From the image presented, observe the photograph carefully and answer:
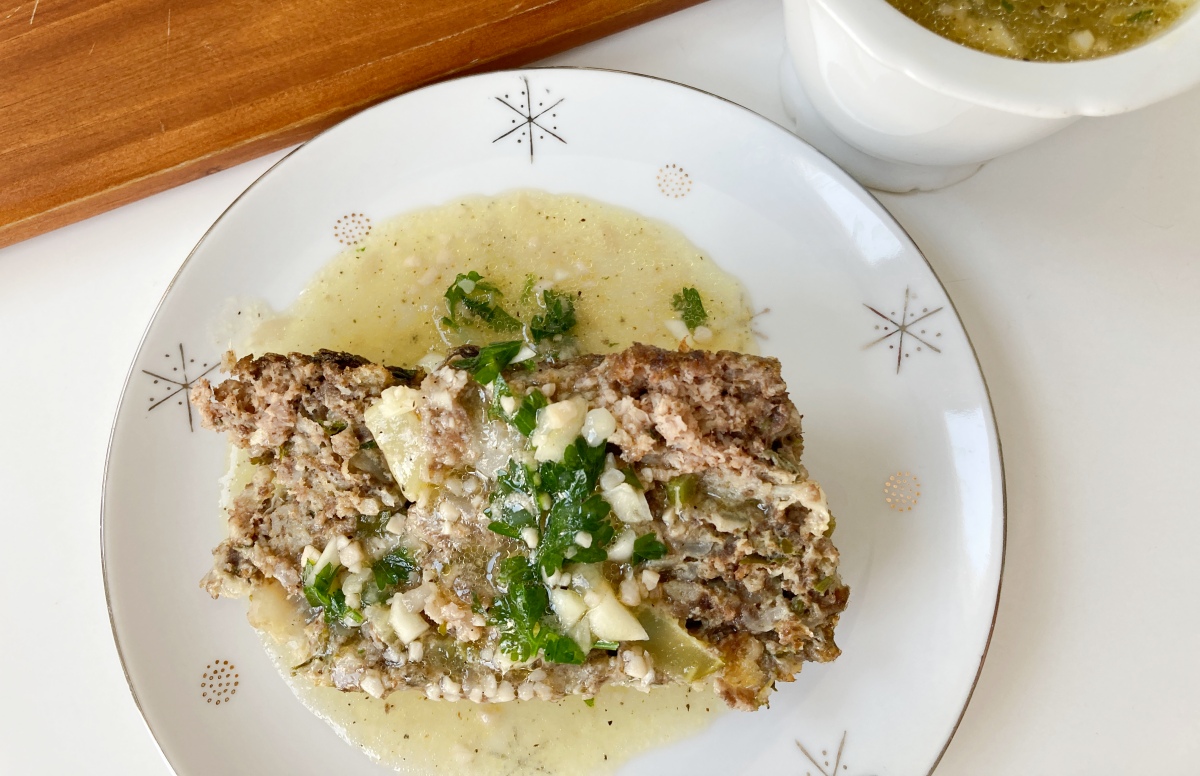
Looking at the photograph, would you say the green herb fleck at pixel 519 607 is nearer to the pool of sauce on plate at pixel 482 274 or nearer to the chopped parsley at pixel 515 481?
the chopped parsley at pixel 515 481

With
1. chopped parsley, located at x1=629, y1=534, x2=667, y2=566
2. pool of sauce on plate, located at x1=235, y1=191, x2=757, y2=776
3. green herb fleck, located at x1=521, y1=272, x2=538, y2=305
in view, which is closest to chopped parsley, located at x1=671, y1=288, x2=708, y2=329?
pool of sauce on plate, located at x1=235, y1=191, x2=757, y2=776

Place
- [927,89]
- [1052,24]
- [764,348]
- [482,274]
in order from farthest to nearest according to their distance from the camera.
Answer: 1. [482,274]
2. [764,348]
3. [927,89]
4. [1052,24]

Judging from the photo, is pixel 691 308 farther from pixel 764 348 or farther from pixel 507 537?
pixel 507 537

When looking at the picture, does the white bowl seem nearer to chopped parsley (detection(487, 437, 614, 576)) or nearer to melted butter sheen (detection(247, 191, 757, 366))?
melted butter sheen (detection(247, 191, 757, 366))

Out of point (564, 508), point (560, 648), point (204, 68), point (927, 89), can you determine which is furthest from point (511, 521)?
point (204, 68)

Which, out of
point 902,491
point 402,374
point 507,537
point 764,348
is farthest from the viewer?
point 764,348

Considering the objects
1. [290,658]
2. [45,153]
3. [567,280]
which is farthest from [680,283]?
[45,153]
